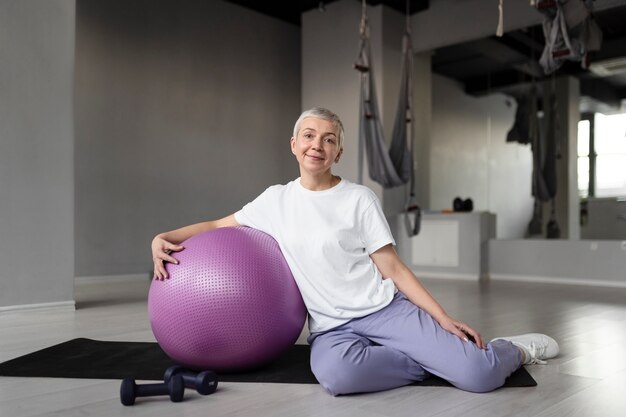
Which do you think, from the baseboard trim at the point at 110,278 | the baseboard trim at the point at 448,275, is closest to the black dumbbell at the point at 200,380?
the baseboard trim at the point at 110,278

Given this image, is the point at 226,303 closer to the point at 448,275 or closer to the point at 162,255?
the point at 162,255

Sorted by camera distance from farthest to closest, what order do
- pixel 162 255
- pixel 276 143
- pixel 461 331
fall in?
pixel 276 143 → pixel 162 255 → pixel 461 331

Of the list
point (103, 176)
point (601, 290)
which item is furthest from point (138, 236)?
point (601, 290)

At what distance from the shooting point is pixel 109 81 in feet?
19.5

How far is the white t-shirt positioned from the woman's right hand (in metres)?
0.38

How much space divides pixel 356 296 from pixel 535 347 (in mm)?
842

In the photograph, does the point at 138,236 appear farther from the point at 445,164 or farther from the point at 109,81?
the point at 445,164

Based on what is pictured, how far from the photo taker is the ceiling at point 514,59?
19.1 ft

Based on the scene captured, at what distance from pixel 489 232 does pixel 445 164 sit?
3.56 feet

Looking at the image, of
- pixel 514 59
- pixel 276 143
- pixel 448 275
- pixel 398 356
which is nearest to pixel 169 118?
pixel 276 143

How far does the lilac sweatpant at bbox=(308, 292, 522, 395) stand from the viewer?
71.1 inches

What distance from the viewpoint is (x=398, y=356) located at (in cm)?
188

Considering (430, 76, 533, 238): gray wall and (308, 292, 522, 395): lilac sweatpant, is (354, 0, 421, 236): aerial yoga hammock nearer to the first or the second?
(430, 76, 533, 238): gray wall

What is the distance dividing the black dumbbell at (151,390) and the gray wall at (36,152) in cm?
230
